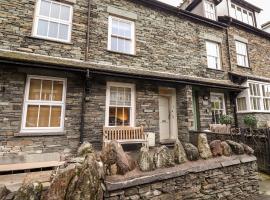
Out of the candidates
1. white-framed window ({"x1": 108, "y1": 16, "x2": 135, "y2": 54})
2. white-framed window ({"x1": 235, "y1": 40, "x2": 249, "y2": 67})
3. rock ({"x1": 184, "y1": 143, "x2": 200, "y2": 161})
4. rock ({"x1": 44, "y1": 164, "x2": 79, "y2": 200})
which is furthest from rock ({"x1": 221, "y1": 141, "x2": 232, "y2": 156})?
white-framed window ({"x1": 235, "y1": 40, "x2": 249, "y2": 67})

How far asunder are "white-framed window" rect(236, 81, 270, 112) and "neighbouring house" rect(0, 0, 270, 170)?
0.77ft

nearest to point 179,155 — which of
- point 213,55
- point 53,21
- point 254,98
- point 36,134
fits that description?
point 36,134

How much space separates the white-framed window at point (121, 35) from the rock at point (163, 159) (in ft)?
18.0

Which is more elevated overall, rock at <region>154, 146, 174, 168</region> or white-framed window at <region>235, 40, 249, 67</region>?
white-framed window at <region>235, 40, 249, 67</region>

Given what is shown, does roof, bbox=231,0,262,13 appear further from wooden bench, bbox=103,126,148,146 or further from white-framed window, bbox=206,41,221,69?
wooden bench, bbox=103,126,148,146

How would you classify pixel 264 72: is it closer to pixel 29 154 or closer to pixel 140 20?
pixel 140 20

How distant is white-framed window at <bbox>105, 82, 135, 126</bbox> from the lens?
676 cm

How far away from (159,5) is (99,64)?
4652mm

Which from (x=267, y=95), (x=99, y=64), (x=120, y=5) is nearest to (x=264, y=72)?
(x=267, y=95)

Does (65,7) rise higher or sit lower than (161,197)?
higher

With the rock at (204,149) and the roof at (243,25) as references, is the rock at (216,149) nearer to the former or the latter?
the rock at (204,149)

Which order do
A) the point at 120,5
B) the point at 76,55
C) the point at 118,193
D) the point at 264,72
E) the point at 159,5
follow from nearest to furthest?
the point at 118,193 < the point at 76,55 < the point at 120,5 < the point at 159,5 < the point at 264,72

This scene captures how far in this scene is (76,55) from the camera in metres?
6.47

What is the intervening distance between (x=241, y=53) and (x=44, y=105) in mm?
11762
